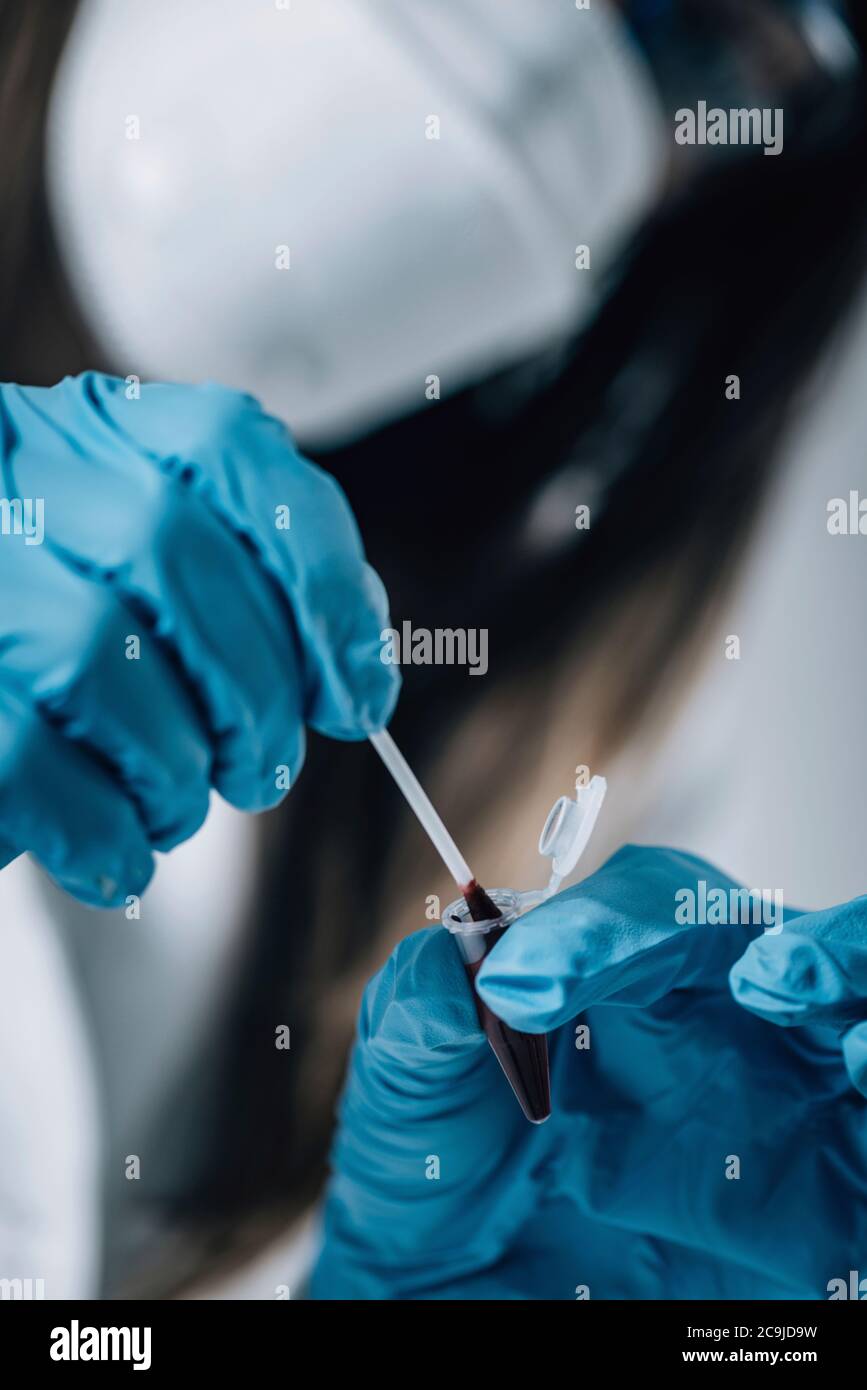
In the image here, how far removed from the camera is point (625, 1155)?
Answer: 0.93 metres

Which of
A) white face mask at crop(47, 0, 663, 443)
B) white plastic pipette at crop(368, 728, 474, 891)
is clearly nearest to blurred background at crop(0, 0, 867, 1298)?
white face mask at crop(47, 0, 663, 443)

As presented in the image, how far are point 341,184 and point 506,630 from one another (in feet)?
1.24

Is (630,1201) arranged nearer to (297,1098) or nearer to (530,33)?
(297,1098)

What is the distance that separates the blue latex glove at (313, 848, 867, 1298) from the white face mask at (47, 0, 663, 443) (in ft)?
1.50

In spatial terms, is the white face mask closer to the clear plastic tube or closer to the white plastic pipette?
the white plastic pipette

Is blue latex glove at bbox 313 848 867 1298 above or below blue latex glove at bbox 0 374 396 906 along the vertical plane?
below

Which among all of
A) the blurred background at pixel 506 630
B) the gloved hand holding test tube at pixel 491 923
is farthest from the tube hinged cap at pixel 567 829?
the blurred background at pixel 506 630

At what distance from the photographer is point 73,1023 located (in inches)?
38.1

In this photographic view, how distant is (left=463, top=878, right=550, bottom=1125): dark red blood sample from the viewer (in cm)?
84

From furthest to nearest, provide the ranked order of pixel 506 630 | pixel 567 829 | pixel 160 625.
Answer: pixel 506 630
pixel 567 829
pixel 160 625

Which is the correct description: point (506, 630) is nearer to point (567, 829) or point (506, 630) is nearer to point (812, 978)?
point (567, 829)

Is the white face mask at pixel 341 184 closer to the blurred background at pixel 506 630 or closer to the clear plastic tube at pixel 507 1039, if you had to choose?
the blurred background at pixel 506 630

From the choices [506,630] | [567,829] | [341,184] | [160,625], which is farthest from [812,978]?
[341,184]
